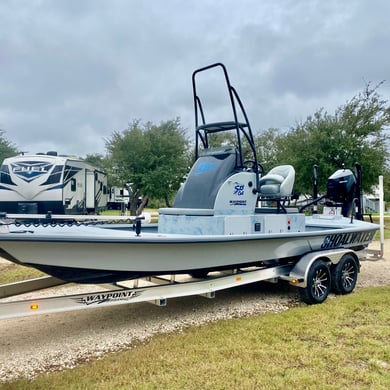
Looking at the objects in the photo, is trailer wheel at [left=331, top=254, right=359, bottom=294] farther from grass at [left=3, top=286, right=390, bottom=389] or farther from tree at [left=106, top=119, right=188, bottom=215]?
tree at [left=106, top=119, right=188, bottom=215]

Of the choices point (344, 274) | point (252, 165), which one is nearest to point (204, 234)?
point (252, 165)

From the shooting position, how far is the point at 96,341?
3994mm

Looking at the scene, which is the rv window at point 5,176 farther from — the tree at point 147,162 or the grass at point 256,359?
the grass at point 256,359

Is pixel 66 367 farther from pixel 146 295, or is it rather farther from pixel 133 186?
pixel 133 186

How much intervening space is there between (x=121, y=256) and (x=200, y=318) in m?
1.55

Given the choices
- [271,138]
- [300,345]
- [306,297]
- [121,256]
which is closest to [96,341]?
[121,256]

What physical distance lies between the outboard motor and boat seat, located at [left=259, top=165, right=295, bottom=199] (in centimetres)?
179

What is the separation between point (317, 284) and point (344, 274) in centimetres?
69

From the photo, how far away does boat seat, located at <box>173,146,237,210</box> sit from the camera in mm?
5007

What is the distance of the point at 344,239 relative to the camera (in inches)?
243

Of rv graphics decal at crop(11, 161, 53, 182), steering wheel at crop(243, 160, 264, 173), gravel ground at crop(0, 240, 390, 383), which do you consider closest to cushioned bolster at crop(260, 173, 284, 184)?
steering wheel at crop(243, 160, 264, 173)

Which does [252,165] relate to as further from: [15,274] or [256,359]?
[15,274]

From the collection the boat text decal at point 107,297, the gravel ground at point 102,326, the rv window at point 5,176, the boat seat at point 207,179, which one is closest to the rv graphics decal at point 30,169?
the rv window at point 5,176

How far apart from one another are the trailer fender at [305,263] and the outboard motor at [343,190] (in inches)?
73.0
